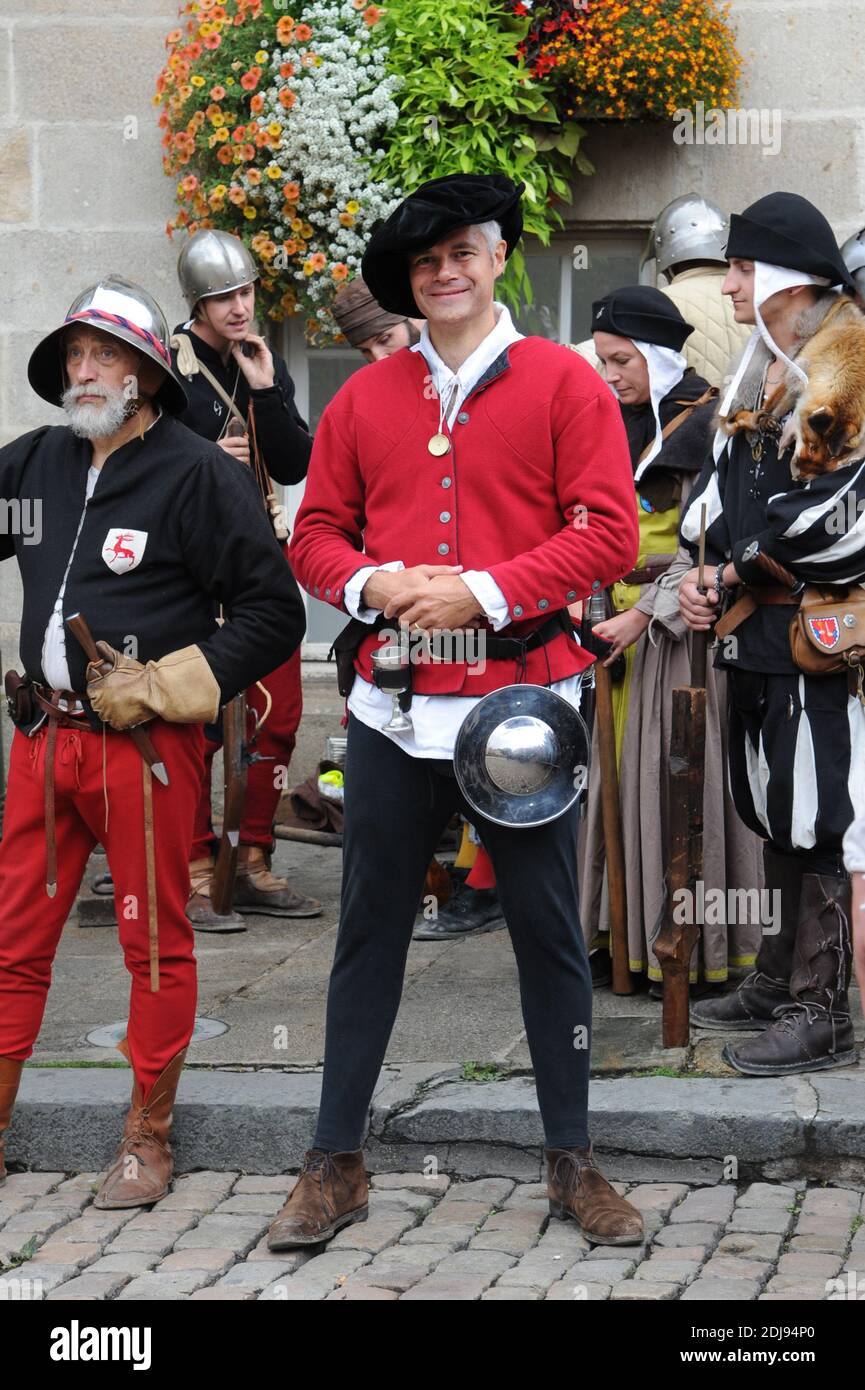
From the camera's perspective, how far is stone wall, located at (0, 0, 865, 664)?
306 inches

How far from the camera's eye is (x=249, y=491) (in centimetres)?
432

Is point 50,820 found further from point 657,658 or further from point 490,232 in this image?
point 657,658

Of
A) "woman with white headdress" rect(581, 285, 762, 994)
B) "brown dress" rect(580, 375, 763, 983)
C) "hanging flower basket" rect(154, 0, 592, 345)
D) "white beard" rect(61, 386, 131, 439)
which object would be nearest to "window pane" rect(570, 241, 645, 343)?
"hanging flower basket" rect(154, 0, 592, 345)

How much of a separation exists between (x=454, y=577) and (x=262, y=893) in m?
3.10

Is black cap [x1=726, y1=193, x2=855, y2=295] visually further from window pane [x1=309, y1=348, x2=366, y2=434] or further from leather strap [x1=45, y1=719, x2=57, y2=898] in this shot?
window pane [x1=309, y1=348, x2=366, y2=434]

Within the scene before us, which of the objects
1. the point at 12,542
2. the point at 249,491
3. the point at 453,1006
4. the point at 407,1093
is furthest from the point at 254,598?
the point at 453,1006

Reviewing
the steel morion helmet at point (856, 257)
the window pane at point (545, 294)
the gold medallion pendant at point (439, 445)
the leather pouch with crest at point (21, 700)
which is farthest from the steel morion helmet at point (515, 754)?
the window pane at point (545, 294)

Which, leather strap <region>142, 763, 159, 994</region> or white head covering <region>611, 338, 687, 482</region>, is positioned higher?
white head covering <region>611, 338, 687, 482</region>

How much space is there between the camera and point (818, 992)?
15.4 feet

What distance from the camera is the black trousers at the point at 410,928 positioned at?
3.86 meters

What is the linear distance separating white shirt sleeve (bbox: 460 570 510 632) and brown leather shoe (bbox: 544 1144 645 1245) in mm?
1143

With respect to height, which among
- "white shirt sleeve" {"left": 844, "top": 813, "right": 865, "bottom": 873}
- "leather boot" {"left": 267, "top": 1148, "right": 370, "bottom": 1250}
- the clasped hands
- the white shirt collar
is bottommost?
"leather boot" {"left": 267, "top": 1148, "right": 370, "bottom": 1250}

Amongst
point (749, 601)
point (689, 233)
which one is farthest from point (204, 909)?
point (689, 233)

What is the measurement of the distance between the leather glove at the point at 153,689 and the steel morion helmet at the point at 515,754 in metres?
0.70
